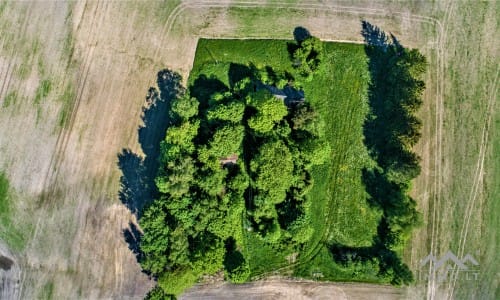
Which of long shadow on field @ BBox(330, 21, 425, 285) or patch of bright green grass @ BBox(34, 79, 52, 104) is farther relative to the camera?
patch of bright green grass @ BBox(34, 79, 52, 104)

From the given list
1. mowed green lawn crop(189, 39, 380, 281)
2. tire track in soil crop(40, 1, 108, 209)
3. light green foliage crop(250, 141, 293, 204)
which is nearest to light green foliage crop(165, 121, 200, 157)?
mowed green lawn crop(189, 39, 380, 281)

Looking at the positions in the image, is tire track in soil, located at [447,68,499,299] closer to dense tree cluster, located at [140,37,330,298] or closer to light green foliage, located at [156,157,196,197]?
dense tree cluster, located at [140,37,330,298]

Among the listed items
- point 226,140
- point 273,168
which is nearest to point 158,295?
point 226,140

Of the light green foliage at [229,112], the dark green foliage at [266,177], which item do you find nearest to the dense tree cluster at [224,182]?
the light green foliage at [229,112]

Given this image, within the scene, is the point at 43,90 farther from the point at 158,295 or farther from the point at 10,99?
the point at 158,295

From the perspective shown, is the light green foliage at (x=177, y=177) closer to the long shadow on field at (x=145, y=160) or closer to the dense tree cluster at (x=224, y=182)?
the dense tree cluster at (x=224, y=182)
